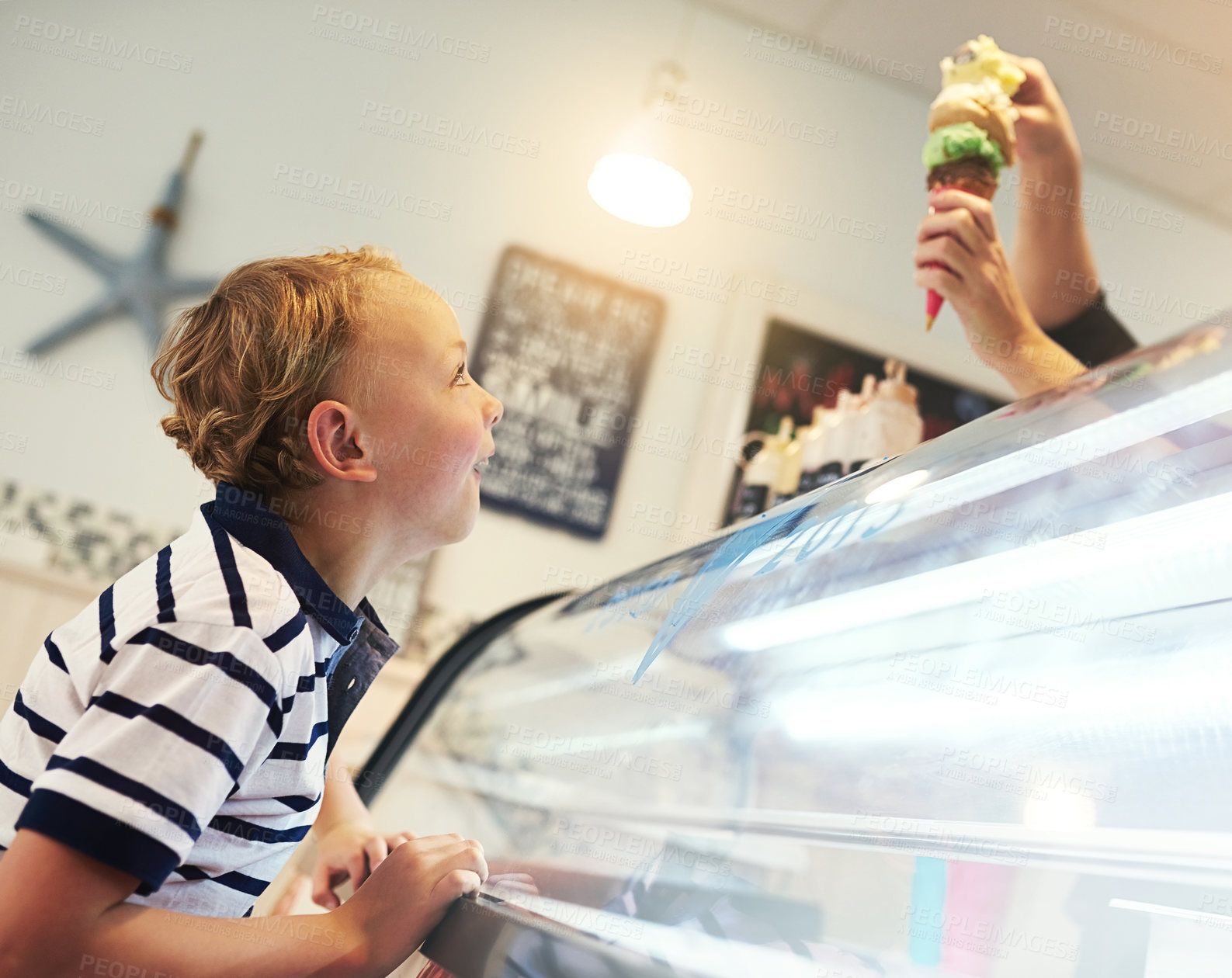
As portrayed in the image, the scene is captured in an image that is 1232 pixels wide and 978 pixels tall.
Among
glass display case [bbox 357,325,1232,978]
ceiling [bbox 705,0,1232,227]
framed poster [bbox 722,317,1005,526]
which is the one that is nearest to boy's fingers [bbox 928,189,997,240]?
glass display case [bbox 357,325,1232,978]

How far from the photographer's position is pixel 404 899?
2.22 ft

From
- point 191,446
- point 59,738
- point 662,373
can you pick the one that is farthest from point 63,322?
point 59,738

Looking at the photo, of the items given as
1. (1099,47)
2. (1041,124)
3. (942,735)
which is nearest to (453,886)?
(942,735)

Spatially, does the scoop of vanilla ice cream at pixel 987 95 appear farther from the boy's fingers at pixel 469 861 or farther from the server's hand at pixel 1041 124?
the boy's fingers at pixel 469 861

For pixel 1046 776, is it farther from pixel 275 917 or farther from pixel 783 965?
pixel 275 917

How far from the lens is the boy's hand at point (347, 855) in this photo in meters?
0.88

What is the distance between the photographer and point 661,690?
0.84m

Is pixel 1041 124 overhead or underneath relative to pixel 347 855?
overhead

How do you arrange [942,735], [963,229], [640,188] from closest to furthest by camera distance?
[942,735], [963,229], [640,188]

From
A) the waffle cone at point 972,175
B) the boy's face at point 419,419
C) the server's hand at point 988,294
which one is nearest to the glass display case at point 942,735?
the boy's face at point 419,419

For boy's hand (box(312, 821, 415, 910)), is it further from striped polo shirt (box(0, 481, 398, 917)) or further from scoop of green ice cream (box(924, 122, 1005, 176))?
scoop of green ice cream (box(924, 122, 1005, 176))

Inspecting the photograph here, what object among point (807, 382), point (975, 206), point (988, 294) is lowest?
point (988, 294)

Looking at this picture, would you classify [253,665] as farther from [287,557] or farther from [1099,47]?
[1099,47]

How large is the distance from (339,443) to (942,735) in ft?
1.75
